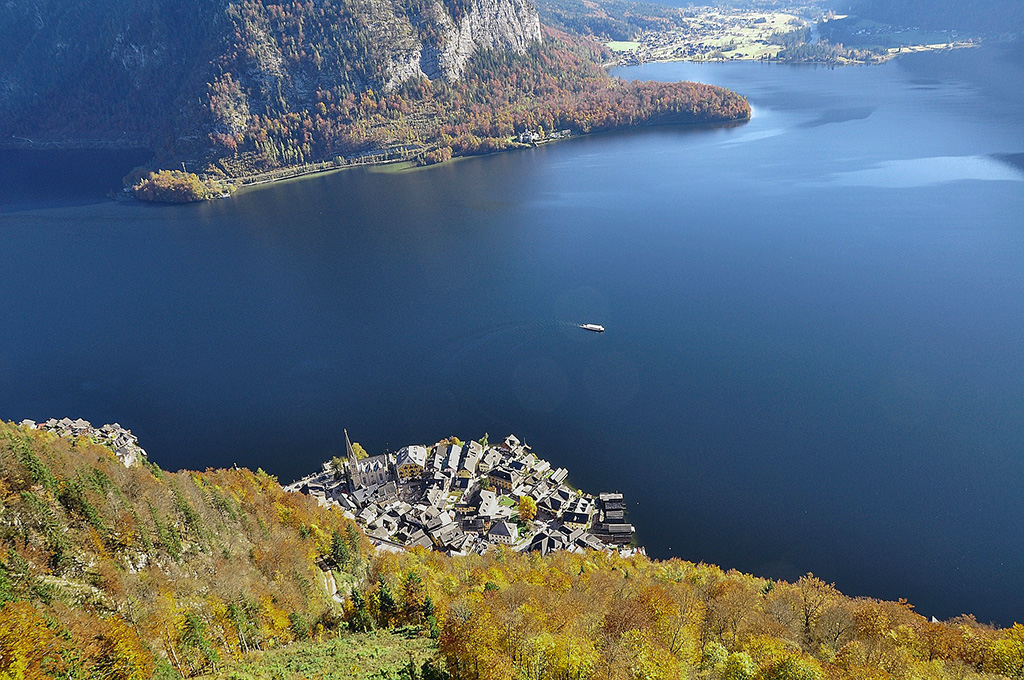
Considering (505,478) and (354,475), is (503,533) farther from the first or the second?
(354,475)

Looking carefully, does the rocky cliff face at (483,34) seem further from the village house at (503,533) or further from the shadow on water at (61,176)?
the village house at (503,533)

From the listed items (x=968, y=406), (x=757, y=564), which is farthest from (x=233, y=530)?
(x=968, y=406)

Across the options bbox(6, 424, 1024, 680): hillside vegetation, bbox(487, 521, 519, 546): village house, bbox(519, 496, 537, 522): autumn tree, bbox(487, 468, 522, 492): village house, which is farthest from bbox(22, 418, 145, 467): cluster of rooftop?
bbox(519, 496, 537, 522): autumn tree

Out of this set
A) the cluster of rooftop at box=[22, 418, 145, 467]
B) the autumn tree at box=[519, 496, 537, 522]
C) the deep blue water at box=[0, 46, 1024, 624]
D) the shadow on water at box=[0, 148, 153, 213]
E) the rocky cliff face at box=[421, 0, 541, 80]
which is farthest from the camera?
the rocky cliff face at box=[421, 0, 541, 80]

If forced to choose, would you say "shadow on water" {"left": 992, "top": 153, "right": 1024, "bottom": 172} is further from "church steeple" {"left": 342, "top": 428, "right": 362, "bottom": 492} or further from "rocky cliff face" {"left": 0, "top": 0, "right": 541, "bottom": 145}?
"rocky cliff face" {"left": 0, "top": 0, "right": 541, "bottom": 145}

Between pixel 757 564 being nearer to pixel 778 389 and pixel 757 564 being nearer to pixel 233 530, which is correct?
pixel 778 389

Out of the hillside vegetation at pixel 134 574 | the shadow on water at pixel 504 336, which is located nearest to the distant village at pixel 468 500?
the hillside vegetation at pixel 134 574

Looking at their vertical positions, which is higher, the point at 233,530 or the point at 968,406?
the point at 233,530
